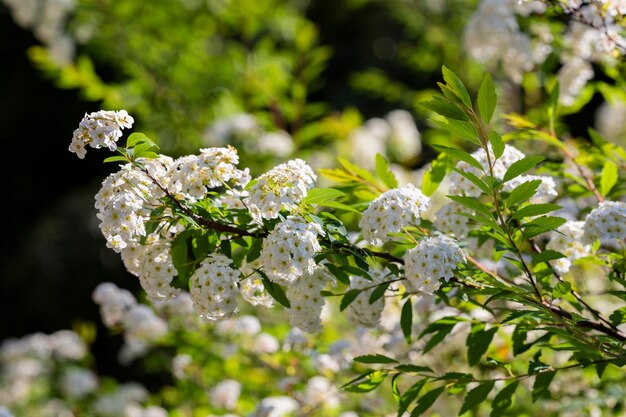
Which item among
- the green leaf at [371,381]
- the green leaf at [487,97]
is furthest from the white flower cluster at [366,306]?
the green leaf at [487,97]

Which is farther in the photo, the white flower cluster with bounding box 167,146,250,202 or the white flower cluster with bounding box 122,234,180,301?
the white flower cluster with bounding box 122,234,180,301

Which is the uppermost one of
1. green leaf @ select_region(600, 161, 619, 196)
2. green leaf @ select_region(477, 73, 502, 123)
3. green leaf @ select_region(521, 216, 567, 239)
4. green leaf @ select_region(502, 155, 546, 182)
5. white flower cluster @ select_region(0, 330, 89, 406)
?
white flower cluster @ select_region(0, 330, 89, 406)

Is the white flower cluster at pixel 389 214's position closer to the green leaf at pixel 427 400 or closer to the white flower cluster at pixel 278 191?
the white flower cluster at pixel 278 191

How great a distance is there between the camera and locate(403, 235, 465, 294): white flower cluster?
4.65 ft

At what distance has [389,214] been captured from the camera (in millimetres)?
1503

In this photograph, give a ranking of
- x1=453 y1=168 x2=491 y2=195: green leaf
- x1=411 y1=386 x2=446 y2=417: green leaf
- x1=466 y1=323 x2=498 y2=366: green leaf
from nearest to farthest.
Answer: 1. x1=453 y1=168 x2=491 y2=195: green leaf
2. x1=411 y1=386 x2=446 y2=417: green leaf
3. x1=466 y1=323 x2=498 y2=366: green leaf

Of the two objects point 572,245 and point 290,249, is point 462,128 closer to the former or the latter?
point 290,249

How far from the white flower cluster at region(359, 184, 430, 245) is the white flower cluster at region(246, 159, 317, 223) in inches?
5.3

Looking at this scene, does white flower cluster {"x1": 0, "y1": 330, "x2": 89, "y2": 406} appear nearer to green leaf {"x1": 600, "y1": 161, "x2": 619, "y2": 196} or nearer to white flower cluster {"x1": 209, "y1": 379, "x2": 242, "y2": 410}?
white flower cluster {"x1": 209, "y1": 379, "x2": 242, "y2": 410}

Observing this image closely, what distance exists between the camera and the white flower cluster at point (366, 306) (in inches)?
66.6

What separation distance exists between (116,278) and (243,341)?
4.41 metres

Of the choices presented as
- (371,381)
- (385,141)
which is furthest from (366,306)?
(385,141)

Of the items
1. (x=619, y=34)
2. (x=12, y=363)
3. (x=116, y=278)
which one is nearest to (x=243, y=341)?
(x=619, y=34)

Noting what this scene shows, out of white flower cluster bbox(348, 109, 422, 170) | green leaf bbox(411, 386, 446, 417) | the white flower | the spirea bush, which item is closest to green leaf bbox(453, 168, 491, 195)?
the spirea bush
